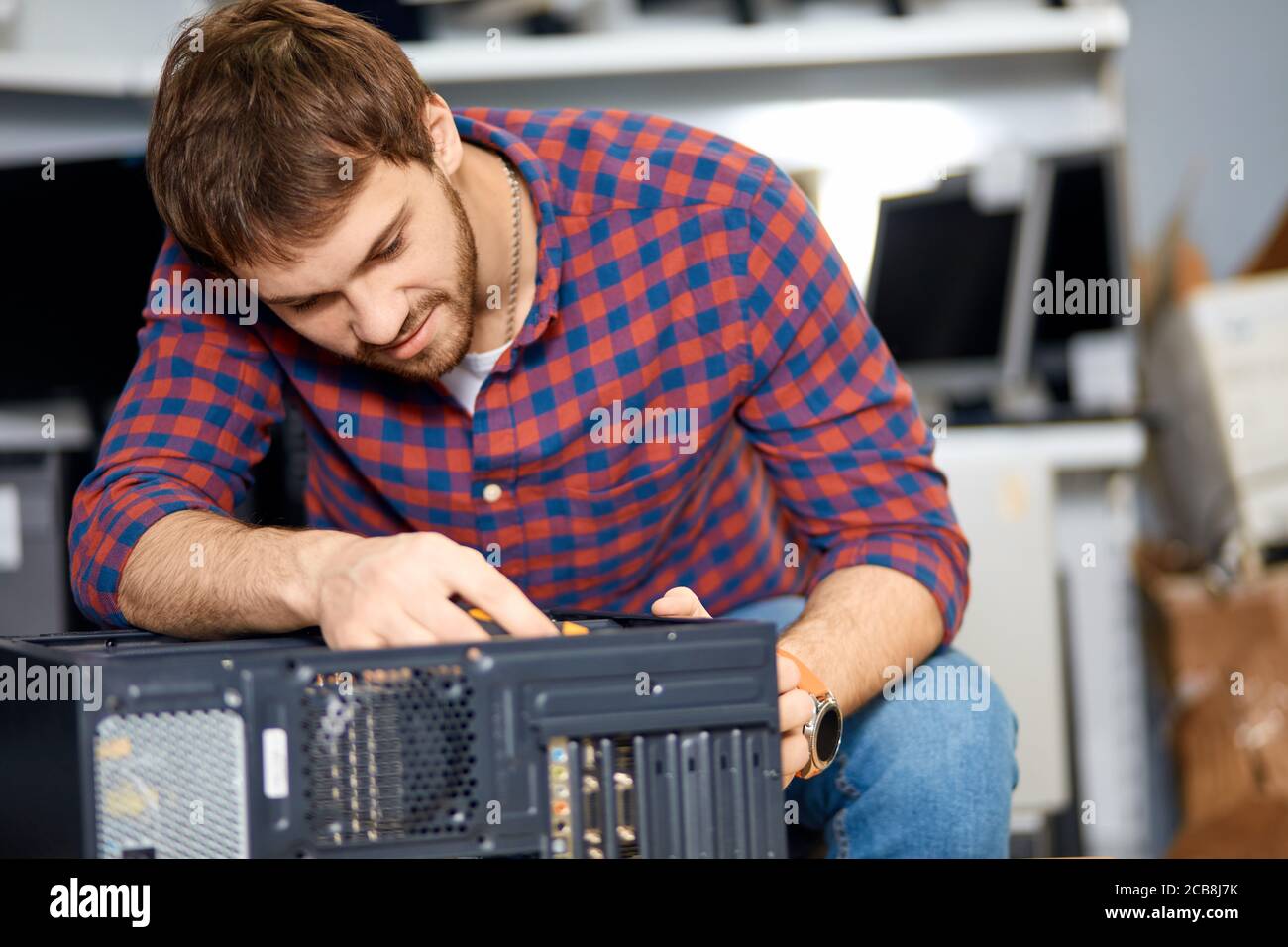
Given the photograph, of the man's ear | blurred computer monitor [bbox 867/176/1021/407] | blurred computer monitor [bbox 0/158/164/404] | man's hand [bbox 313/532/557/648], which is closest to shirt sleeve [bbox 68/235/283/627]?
the man's ear

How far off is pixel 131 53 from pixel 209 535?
68.6 inches

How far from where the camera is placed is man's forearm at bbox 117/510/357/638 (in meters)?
0.67

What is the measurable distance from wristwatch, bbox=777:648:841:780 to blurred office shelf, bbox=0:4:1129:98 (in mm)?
1380

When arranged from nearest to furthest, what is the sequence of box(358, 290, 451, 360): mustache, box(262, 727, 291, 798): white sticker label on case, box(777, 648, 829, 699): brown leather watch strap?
box(262, 727, 291, 798): white sticker label on case, box(777, 648, 829, 699): brown leather watch strap, box(358, 290, 451, 360): mustache

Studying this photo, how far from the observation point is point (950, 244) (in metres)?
2.04

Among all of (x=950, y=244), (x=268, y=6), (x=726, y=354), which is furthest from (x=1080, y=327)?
(x=268, y=6)

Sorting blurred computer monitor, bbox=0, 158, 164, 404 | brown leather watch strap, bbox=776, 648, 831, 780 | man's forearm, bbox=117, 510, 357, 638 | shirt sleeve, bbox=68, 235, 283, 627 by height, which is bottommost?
brown leather watch strap, bbox=776, 648, 831, 780

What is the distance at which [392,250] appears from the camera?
0.86 meters

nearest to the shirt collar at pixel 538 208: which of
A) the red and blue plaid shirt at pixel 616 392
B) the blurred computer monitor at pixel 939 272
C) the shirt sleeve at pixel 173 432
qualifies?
the red and blue plaid shirt at pixel 616 392

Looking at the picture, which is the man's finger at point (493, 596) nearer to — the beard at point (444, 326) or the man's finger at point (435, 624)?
the man's finger at point (435, 624)

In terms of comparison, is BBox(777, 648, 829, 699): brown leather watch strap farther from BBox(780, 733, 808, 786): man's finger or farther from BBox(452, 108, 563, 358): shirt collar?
BBox(452, 108, 563, 358): shirt collar

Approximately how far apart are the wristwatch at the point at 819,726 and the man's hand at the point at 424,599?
8.1 inches

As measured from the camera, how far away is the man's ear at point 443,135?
0.93 m
